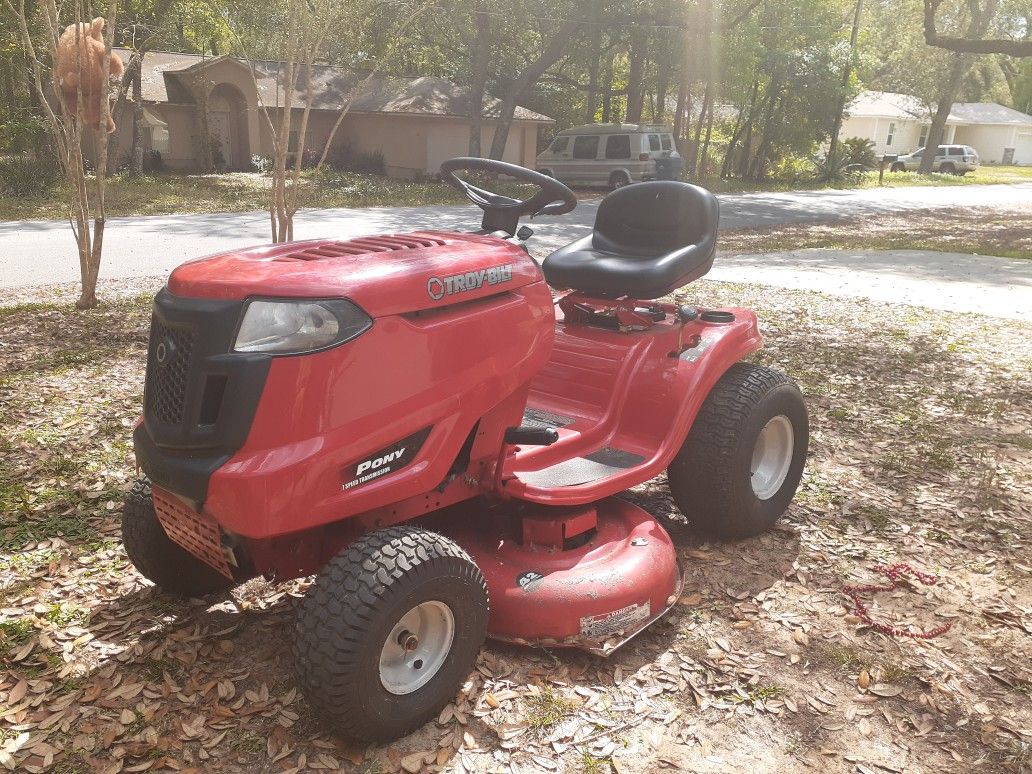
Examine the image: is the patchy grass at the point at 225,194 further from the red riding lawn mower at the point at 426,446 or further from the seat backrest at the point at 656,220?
the red riding lawn mower at the point at 426,446

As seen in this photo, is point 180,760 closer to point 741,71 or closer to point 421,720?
point 421,720

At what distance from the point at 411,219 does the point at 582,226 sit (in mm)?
3342

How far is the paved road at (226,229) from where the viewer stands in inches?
409

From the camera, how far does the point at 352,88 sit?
2744 centimetres

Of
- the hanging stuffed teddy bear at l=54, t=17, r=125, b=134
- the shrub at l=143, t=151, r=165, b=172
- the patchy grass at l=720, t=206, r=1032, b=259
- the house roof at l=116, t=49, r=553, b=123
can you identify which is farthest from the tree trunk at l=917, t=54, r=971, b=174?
the hanging stuffed teddy bear at l=54, t=17, r=125, b=134

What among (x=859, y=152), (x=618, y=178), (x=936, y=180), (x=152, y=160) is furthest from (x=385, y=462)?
(x=936, y=180)

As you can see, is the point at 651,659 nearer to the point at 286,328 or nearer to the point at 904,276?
the point at 286,328

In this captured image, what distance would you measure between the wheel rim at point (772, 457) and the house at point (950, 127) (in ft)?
208

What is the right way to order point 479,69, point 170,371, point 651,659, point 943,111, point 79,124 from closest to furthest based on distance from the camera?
point 170,371 → point 651,659 → point 79,124 → point 479,69 → point 943,111

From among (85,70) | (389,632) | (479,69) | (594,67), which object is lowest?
(389,632)

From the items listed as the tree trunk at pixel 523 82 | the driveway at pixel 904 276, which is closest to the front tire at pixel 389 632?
the driveway at pixel 904 276

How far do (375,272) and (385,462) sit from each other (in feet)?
1.69

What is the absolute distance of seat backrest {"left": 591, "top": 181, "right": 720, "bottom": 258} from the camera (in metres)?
3.77

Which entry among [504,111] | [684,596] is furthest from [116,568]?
[504,111]
